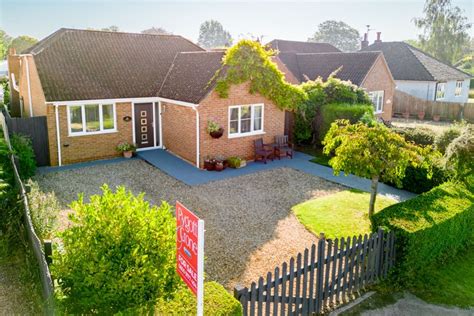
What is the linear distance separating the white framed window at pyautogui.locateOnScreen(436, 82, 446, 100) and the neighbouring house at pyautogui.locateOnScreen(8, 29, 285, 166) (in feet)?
84.0

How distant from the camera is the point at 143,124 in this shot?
20453mm

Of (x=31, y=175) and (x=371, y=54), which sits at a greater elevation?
(x=371, y=54)

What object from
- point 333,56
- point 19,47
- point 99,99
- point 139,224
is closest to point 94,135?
point 99,99

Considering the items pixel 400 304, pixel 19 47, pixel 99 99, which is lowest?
pixel 400 304

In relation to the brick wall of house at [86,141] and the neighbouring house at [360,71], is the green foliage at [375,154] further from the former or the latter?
the neighbouring house at [360,71]

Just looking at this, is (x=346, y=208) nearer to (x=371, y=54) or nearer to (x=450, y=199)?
(x=450, y=199)

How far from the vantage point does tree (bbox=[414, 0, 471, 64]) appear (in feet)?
184

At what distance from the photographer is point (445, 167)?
13.1m

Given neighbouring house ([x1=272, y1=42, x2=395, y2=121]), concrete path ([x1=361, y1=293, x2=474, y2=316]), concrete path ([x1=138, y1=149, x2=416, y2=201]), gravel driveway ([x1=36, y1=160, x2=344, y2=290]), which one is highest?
neighbouring house ([x1=272, y1=42, x2=395, y2=121])

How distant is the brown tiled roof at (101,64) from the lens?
18.5 metres

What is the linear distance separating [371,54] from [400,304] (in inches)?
939

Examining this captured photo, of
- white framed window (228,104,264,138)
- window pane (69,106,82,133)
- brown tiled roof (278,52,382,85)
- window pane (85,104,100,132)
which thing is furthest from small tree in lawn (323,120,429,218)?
brown tiled roof (278,52,382,85)

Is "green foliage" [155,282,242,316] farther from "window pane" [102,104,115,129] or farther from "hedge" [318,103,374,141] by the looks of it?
"hedge" [318,103,374,141]

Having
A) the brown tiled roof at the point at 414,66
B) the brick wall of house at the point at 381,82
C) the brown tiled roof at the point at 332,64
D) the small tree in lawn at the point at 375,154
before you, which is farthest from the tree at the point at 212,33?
the small tree in lawn at the point at 375,154
